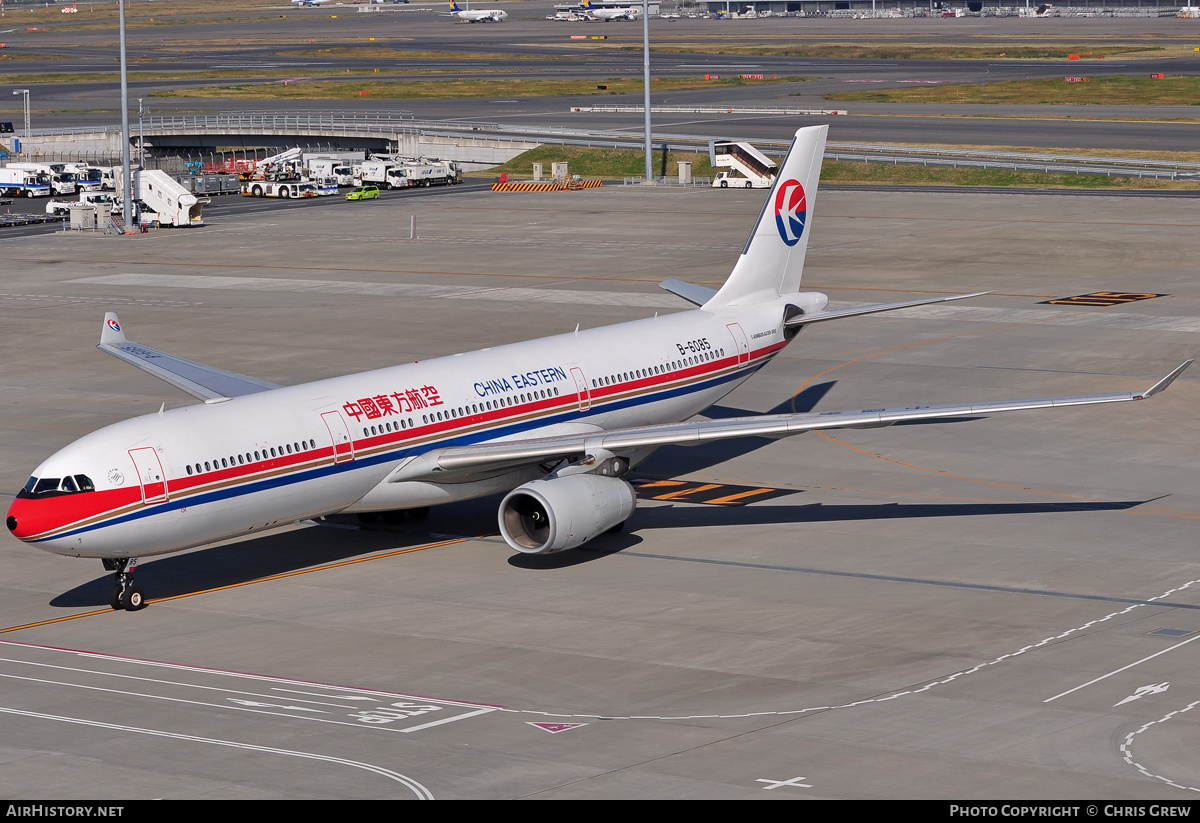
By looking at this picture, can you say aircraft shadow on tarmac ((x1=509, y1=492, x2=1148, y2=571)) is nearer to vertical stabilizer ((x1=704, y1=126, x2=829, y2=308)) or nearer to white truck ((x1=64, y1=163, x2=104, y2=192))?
vertical stabilizer ((x1=704, y1=126, x2=829, y2=308))

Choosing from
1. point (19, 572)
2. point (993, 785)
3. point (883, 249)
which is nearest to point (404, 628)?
point (19, 572)

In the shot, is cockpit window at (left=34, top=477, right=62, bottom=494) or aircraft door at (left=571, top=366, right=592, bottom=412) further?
aircraft door at (left=571, top=366, right=592, bottom=412)

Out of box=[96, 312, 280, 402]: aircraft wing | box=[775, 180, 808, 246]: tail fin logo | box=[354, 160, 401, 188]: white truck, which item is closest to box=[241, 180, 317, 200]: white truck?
box=[354, 160, 401, 188]: white truck

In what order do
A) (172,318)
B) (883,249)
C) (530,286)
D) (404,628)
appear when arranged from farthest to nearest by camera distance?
1. (883,249)
2. (530,286)
3. (172,318)
4. (404,628)

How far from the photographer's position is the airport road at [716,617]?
2367cm

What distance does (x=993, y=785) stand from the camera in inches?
872

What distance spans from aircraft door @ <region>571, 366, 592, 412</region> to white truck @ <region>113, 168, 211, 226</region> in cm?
7666

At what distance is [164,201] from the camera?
362ft

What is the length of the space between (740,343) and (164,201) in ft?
249

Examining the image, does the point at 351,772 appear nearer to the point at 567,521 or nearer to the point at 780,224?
the point at 567,521

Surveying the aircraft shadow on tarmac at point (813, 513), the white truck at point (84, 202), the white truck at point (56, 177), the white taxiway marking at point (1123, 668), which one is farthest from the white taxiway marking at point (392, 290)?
the white truck at point (56, 177)

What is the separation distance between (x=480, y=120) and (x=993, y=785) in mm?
142758

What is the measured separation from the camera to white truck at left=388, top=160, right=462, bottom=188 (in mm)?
131875

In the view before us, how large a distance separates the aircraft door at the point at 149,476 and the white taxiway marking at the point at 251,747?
6.12 m
